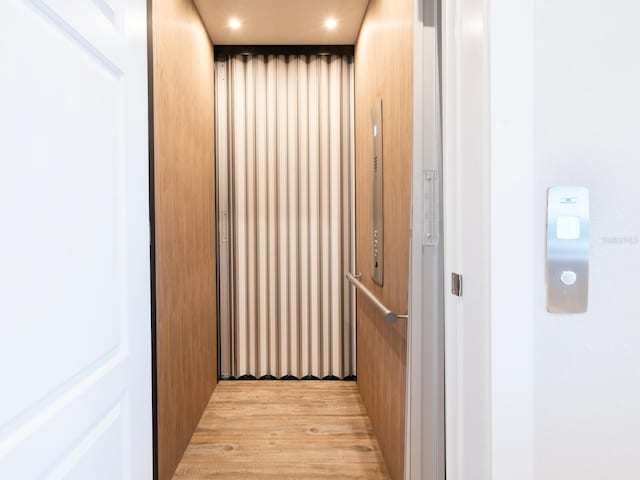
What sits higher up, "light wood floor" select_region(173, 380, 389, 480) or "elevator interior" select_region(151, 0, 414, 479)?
"elevator interior" select_region(151, 0, 414, 479)

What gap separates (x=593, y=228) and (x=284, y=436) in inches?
86.8

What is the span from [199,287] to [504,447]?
88.4 inches

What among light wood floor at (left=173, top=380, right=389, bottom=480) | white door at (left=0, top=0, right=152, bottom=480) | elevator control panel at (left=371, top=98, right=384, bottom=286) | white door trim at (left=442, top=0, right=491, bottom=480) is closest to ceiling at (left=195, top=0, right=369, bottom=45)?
elevator control panel at (left=371, top=98, right=384, bottom=286)

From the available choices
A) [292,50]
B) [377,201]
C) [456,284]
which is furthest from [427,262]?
[292,50]

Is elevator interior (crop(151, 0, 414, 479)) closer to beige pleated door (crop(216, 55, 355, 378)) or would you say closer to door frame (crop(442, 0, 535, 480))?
beige pleated door (crop(216, 55, 355, 378))

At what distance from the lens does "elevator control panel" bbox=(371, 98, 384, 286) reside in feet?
A: 7.86

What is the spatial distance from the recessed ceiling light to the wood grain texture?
2.85ft

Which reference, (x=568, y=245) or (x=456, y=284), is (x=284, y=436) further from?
(x=568, y=245)

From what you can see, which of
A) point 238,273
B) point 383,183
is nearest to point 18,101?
point 383,183

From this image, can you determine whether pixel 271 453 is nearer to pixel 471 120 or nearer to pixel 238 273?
pixel 238 273

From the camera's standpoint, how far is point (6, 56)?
65 cm

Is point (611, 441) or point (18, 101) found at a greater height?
point (18, 101)

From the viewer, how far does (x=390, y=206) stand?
2.16 metres

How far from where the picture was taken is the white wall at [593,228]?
3.09ft
